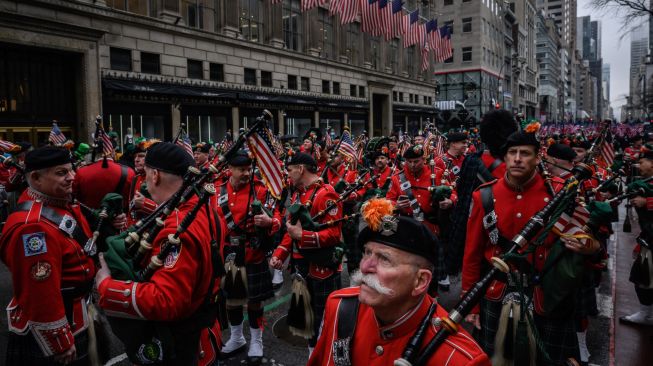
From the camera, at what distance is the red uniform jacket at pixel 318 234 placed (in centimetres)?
507

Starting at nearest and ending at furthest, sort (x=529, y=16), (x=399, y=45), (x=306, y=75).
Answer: (x=306, y=75), (x=399, y=45), (x=529, y=16)

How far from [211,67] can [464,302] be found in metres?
24.7

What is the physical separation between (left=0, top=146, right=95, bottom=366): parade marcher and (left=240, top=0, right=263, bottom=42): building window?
24556 mm

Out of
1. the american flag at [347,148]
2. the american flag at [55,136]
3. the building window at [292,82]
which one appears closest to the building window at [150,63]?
the building window at [292,82]

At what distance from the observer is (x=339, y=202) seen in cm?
546

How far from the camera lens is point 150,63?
21375 mm

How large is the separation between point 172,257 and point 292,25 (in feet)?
98.7

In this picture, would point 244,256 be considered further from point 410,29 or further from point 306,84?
point 306,84

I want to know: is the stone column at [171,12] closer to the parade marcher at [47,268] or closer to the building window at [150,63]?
the building window at [150,63]

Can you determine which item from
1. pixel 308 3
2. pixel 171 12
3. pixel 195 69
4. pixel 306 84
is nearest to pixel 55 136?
pixel 171 12

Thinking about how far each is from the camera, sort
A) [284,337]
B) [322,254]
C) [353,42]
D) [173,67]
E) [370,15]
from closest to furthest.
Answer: [322,254] < [284,337] < [173,67] < [370,15] < [353,42]

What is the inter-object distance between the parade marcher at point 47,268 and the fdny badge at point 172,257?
3.74 feet

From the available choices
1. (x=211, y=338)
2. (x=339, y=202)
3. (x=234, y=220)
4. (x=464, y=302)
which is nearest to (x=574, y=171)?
(x=464, y=302)

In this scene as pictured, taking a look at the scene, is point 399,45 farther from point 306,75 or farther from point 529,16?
point 529,16
